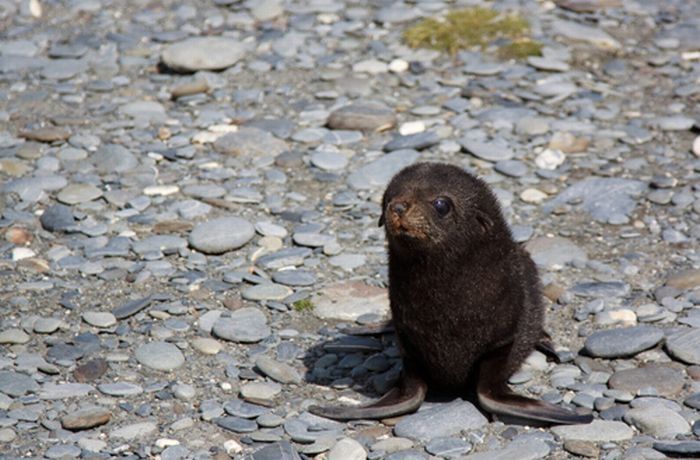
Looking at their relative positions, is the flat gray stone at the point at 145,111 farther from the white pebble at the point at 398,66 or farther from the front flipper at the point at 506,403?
the front flipper at the point at 506,403

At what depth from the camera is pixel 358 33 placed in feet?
37.3

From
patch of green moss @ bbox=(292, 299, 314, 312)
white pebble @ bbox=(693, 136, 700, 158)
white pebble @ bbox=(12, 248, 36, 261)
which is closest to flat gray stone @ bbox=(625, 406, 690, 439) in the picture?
patch of green moss @ bbox=(292, 299, 314, 312)

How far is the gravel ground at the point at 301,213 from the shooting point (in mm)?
5895

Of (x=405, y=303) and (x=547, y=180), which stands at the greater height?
(x=405, y=303)

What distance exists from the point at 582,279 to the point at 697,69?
4068 millimetres

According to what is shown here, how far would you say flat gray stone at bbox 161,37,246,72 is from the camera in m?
10.7

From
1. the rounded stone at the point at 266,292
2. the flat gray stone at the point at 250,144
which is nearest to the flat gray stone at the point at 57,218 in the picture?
the flat gray stone at the point at 250,144

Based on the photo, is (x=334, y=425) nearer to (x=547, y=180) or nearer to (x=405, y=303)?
(x=405, y=303)

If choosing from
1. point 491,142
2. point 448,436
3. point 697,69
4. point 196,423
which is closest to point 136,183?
point 491,142

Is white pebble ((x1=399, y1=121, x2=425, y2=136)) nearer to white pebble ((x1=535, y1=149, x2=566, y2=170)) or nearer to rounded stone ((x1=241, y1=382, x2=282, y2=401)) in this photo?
white pebble ((x1=535, y1=149, x2=566, y2=170))

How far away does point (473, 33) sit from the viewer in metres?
11.2

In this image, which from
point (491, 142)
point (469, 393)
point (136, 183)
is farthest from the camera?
point (491, 142)

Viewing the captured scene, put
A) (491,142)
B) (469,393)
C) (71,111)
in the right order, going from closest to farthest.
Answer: (469,393) < (491,142) < (71,111)

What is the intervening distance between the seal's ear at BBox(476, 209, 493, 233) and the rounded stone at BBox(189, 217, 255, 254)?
2.49m
